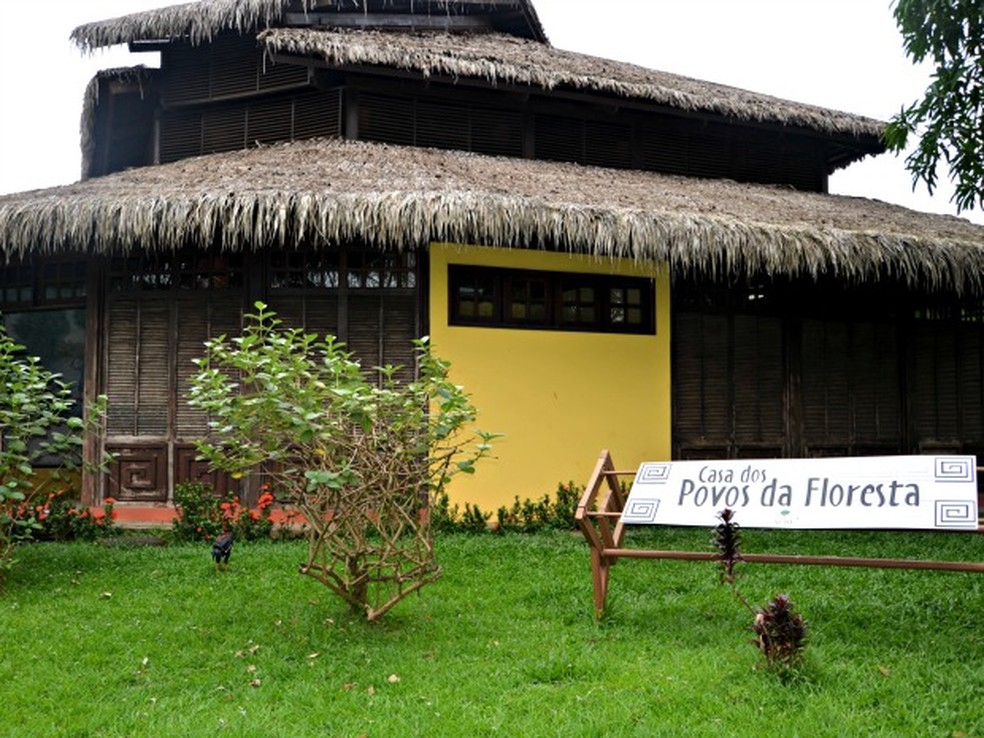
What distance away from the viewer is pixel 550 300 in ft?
29.2

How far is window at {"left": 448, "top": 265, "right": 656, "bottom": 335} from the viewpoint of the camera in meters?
8.63

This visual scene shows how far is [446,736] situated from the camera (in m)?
3.67

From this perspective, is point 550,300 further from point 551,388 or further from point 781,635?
point 781,635

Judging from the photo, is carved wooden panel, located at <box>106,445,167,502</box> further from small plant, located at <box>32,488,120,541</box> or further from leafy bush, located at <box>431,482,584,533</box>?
leafy bush, located at <box>431,482,584,533</box>

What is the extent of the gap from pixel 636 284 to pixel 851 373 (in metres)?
2.58

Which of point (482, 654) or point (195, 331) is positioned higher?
point (195, 331)

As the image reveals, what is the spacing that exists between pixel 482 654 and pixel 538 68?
6770 mm

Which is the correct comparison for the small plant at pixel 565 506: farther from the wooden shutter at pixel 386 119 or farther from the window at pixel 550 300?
the wooden shutter at pixel 386 119

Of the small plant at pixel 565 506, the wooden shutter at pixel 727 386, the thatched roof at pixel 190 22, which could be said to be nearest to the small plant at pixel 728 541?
the small plant at pixel 565 506

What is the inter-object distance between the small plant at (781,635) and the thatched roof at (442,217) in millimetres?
4425

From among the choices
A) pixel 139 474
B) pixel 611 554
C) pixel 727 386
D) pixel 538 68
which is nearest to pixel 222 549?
pixel 611 554

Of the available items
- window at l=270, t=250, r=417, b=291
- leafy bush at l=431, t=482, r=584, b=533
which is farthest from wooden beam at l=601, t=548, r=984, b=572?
window at l=270, t=250, r=417, b=291

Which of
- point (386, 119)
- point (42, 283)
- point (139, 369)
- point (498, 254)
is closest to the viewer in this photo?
point (498, 254)

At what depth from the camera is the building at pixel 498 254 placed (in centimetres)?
818
